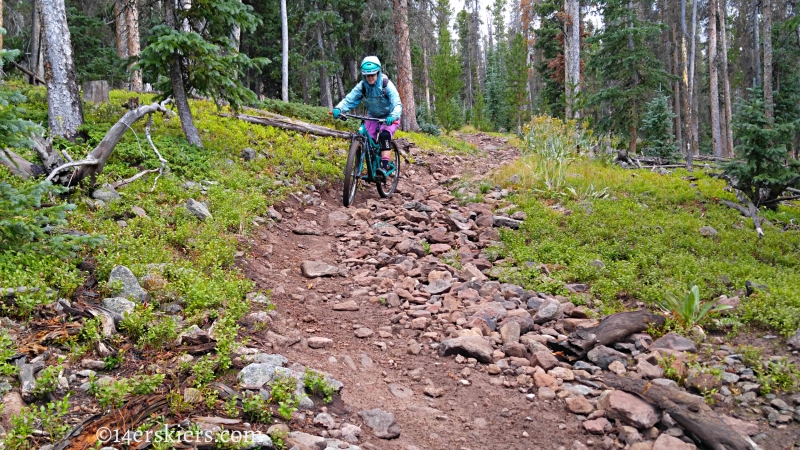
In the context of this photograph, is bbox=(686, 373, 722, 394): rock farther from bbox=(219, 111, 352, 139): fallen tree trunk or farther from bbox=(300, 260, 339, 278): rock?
bbox=(219, 111, 352, 139): fallen tree trunk

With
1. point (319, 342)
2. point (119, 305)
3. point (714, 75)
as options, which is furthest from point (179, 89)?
point (714, 75)

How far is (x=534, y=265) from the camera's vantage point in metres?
6.07

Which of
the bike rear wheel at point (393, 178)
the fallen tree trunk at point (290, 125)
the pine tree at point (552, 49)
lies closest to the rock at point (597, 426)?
the bike rear wheel at point (393, 178)

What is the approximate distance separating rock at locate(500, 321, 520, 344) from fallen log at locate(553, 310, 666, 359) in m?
0.37

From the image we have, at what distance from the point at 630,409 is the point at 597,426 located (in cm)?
26

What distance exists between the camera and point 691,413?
333cm

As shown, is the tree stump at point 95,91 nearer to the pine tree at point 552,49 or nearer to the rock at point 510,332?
the rock at point 510,332

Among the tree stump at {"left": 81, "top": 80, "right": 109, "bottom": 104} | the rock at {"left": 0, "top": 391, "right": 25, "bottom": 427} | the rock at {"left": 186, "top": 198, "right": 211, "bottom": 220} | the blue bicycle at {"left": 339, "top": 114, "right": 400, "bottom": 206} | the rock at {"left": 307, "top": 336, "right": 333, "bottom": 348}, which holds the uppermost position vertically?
the tree stump at {"left": 81, "top": 80, "right": 109, "bottom": 104}

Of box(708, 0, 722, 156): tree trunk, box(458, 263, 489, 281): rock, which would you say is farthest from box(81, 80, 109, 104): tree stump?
box(708, 0, 722, 156): tree trunk

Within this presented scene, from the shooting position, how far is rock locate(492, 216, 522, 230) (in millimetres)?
7462

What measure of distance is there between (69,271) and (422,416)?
3174mm

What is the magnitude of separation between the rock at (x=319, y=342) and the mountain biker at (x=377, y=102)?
4482 mm

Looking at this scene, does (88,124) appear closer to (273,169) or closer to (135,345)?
(273,169)

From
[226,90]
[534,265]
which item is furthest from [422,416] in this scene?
[226,90]
